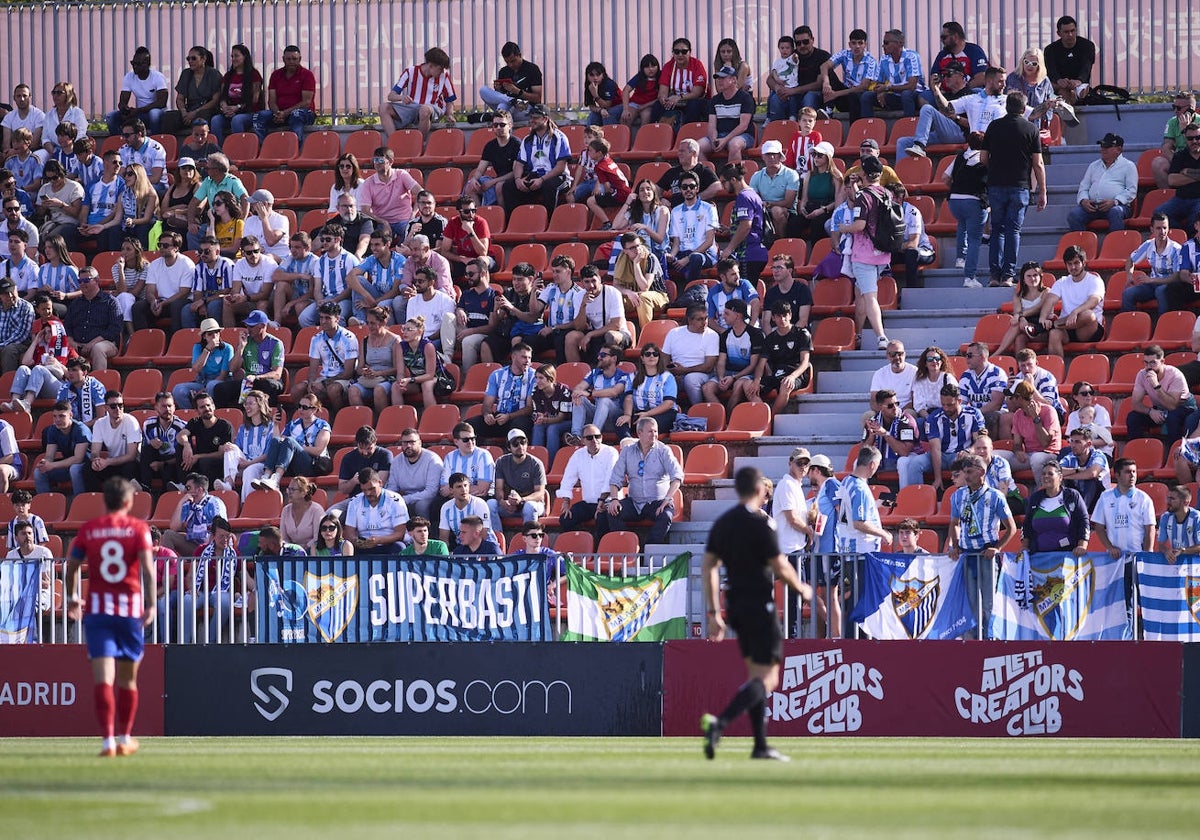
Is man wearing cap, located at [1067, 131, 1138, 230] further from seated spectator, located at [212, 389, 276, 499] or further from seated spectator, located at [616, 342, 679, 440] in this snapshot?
seated spectator, located at [212, 389, 276, 499]

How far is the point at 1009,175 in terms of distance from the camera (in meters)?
22.1

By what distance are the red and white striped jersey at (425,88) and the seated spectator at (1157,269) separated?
416 inches

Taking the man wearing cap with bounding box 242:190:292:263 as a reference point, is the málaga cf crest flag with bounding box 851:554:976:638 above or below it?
below

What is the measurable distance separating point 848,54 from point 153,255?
9498 mm

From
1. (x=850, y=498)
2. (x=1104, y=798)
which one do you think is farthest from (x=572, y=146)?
(x=1104, y=798)

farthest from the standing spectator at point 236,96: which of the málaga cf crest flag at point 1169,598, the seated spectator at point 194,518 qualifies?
the málaga cf crest flag at point 1169,598

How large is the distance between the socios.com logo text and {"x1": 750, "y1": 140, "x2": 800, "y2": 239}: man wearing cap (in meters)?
8.32

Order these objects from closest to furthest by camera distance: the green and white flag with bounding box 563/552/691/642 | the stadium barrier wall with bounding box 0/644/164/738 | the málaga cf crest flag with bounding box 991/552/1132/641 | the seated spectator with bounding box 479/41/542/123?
the málaga cf crest flag with bounding box 991/552/1132/641, the green and white flag with bounding box 563/552/691/642, the stadium barrier wall with bounding box 0/644/164/738, the seated spectator with bounding box 479/41/542/123

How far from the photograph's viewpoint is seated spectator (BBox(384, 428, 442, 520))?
20.1m

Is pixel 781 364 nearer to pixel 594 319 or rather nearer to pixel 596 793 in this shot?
pixel 594 319

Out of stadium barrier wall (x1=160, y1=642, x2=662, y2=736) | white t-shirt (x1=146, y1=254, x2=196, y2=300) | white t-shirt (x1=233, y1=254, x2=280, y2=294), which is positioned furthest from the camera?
white t-shirt (x1=146, y1=254, x2=196, y2=300)

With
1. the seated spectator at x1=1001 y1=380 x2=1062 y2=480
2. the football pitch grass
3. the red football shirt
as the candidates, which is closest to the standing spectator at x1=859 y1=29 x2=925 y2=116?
the seated spectator at x1=1001 y1=380 x2=1062 y2=480

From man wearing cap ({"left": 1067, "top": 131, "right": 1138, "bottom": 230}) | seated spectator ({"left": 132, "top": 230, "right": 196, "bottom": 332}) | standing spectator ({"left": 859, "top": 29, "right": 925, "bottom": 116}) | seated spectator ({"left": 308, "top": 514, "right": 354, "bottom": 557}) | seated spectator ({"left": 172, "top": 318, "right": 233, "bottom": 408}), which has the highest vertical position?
standing spectator ({"left": 859, "top": 29, "right": 925, "bottom": 116})

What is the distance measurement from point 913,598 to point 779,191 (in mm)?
8267
